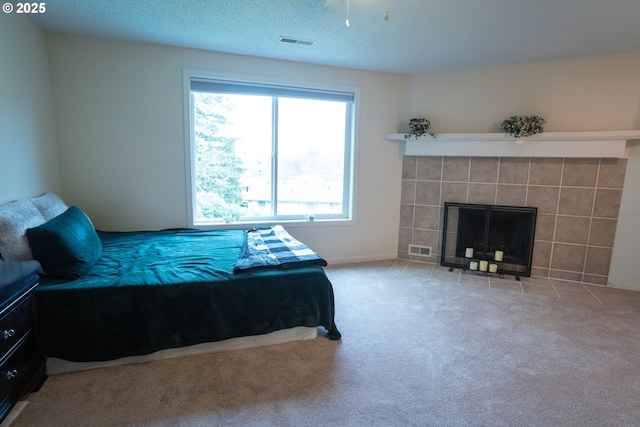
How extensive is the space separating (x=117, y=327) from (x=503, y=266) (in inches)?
155

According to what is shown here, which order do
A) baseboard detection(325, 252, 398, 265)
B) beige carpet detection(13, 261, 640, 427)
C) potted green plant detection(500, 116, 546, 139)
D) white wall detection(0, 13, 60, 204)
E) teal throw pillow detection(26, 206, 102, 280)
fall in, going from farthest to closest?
1. baseboard detection(325, 252, 398, 265)
2. potted green plant detection(500, 116, 546, 139)
3. white wall detection(0, 13, 60, 204)
4. teal throw pillow detection(26, 206, 102, 280)
5. beige carpet detection(13, 261, 640, 427)

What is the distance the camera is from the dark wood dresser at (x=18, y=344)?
1.54 meters

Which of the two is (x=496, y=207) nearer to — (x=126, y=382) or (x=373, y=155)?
(x=373, y=155)

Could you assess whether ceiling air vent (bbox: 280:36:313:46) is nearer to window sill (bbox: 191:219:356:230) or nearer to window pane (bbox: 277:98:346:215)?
window pane (bbox: 277:98:346:215)

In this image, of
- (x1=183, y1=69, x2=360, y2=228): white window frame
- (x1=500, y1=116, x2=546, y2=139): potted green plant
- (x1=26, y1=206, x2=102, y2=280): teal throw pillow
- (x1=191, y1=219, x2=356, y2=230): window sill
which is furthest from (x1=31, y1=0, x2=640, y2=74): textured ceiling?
(x1=191, y1=219, x2=356, y2=230): window sill

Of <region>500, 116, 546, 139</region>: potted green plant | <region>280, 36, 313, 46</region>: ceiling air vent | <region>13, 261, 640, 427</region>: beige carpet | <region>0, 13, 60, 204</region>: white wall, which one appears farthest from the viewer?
<region>500, 116, 546, 139</region>: potted green plant

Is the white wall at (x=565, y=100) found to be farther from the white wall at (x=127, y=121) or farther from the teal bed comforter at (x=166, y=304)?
the teal bed comforter at (x=166, y=304)

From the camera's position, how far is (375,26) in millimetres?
2766

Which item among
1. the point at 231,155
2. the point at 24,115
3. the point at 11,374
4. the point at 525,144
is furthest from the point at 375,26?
the point at 11,374

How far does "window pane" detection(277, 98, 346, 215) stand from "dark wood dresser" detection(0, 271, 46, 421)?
8.35ft

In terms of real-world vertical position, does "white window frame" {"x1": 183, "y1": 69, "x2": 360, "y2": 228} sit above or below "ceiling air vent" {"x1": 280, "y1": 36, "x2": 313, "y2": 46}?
below

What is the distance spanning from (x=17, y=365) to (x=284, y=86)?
3193 millimetres

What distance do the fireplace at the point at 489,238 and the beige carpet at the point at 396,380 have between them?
3.54 ft

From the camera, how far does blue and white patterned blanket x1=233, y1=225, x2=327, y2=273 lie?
244 cm
